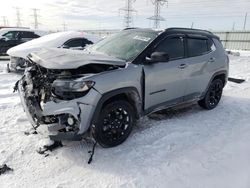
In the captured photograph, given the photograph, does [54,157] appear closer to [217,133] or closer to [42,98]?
[42,98]

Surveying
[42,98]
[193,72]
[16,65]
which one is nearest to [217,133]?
[193,72]

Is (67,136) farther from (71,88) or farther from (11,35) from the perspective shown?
(11,35)

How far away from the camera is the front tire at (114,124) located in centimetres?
397

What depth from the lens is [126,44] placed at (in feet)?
16.4

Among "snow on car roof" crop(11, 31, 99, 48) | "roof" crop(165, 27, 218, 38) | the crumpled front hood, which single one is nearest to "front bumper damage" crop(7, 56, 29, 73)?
"snow on car roof" crop(11, 31, 99, 48)

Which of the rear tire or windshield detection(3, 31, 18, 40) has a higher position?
windshield detection(3, 31, 18, 40)

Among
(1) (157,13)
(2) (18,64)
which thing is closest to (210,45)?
(2) (18,64)

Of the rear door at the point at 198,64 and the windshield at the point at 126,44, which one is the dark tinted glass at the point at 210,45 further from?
the windshield at the point at 126,44

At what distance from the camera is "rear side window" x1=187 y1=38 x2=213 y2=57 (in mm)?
5535

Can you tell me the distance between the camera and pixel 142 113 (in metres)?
4.61

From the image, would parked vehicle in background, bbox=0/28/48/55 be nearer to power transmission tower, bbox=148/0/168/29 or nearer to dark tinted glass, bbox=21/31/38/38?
dark tinted glass, bbox=21/31/38/38

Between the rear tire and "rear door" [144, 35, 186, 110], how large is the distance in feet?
3.37

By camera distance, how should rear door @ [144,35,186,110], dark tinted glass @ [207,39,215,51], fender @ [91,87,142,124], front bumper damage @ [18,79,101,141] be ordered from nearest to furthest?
front bumper damage @ [18,79,101,141] → fender @ [91,87,142,124] → rear door @ [144,35,186,110] → dark tinted glass @ [207,39,215,51]

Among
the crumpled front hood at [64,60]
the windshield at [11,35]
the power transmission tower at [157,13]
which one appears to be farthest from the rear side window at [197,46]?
the power transmission tower at [157,13]
